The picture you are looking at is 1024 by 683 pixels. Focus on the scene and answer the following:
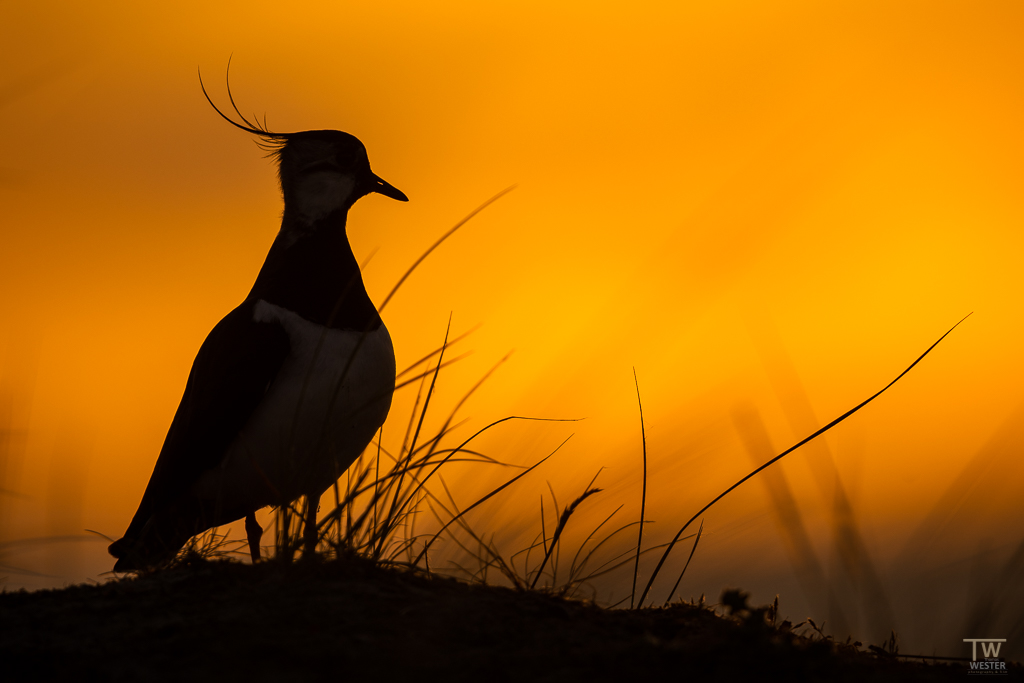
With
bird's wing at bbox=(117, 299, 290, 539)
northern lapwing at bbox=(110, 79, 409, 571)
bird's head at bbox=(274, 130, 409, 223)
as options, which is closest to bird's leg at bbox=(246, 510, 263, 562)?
northern lapwing at bbox=(110, 79, 409, 571)

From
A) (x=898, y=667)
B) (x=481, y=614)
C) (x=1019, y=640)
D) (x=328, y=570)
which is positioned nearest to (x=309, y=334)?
(x=328, y=570)

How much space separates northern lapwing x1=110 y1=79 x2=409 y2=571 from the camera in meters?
3.31

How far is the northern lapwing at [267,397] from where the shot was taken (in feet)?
10.9

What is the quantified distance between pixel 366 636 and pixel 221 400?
1.83 m

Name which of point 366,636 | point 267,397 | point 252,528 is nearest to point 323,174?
point 267,397

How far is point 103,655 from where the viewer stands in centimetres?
181

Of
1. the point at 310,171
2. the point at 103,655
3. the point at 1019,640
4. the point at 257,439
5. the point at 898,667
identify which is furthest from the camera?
the point at 310,171

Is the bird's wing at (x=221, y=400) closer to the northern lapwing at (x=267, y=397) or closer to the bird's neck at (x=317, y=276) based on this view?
the northern lapwing at (x=267, y=397)

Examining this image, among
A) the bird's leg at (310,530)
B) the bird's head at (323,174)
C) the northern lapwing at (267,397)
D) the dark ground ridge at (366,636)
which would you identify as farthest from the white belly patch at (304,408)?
the dark ground ridge at (366,636)

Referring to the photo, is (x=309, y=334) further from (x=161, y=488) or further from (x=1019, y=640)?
(x=1019, y=640)

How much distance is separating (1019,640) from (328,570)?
6.97 ft

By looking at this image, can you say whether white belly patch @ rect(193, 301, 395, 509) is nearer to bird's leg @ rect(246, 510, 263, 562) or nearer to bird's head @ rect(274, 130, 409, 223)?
bird's leg @ rect(246, 510, 263, 562)

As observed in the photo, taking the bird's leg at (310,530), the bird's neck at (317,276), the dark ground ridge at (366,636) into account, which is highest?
the bird's neck at (317,276)

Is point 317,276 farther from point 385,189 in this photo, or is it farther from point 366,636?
point 366,636
